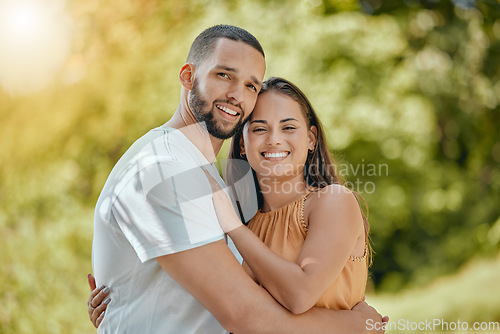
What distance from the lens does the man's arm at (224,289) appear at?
1404 mm

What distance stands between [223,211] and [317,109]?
4.35 meters

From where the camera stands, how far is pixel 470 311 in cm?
543

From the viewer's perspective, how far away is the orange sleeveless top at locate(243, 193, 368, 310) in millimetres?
1733

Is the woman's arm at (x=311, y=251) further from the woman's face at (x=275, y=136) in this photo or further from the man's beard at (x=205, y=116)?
the man's beard at (x=205, y=116)

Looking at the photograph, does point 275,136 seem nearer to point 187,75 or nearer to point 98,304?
point 187,75

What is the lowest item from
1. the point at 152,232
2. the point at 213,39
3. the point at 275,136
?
the point at 152,232

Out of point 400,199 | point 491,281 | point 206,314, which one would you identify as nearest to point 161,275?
point 206,314

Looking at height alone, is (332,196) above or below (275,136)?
below

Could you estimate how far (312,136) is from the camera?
2.16m

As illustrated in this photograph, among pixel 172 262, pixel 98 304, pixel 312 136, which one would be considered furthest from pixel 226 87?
pixel 98 304

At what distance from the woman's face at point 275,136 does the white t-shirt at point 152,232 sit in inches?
16.9

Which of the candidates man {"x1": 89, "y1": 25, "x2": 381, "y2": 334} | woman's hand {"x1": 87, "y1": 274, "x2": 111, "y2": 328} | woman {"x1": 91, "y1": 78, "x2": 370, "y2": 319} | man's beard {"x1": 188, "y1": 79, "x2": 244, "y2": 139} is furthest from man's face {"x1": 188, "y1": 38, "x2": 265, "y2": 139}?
woman's hand {"x1": 87, "y1": 274, "x2": 111, "y2": 328}

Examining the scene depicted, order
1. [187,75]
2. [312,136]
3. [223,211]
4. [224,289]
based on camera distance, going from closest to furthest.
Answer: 1. [224,289]
2. [223,211]
3. [187,75]
4. [312,136]

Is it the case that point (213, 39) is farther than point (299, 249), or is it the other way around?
point (213, 39)
